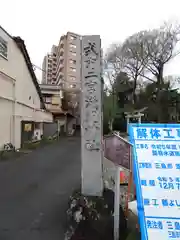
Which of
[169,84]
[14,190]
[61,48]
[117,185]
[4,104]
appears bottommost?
[14,190]

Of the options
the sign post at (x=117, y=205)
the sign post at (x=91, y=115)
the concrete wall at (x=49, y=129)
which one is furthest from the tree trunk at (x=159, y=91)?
the sign post at (x=117, y=205)

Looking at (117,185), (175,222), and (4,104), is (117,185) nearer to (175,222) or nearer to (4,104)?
(175,222)

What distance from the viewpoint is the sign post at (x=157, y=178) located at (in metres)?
3.12

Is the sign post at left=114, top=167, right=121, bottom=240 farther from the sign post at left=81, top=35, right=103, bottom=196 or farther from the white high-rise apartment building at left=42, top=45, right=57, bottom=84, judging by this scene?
the white high-rise apartment building at left=42, top=45, right=57, bottom=84

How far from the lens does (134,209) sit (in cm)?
480

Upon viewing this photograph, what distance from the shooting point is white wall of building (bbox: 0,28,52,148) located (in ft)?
47.6

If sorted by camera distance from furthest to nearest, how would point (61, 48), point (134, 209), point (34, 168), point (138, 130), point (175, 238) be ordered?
1. point (61, 48)
2. point (34, 168)
3. point (134, 209)
4. point (138, 130)
5. point (175, 238)

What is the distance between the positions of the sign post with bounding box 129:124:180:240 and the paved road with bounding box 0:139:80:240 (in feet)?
5.75

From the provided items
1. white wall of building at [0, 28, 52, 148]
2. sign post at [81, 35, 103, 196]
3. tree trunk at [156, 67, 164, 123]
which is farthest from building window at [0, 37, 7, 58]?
tree trunk at [156, 67, 164, 123]

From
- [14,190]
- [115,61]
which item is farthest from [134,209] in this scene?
[115,61]

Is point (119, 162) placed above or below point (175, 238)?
above

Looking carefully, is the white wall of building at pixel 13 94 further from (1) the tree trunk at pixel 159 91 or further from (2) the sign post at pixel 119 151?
(1) the tree trunk at pixel 159 91

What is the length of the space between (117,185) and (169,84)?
1603 inches

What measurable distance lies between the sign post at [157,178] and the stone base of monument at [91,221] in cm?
111
